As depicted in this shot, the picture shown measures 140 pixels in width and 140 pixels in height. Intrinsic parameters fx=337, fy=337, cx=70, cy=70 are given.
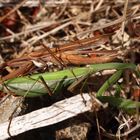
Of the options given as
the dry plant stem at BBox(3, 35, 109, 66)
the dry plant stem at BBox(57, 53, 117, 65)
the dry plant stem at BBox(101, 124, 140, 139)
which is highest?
the dry plant stem at BBox(3, 35, 109, 66)

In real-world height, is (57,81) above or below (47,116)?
above

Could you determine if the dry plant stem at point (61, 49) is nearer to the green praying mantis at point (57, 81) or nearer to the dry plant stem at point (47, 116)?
the green praying mantis at point (57, 81)

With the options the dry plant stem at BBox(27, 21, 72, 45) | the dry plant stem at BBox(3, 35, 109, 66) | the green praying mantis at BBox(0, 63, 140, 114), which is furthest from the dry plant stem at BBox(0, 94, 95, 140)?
the dry plant stem at BBox(27, 21, 72, 45)

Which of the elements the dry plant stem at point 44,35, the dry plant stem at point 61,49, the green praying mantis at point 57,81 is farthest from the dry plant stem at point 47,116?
the dry plant stem at point 44,35

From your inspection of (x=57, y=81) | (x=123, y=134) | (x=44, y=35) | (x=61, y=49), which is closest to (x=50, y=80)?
(x=57, y=81)

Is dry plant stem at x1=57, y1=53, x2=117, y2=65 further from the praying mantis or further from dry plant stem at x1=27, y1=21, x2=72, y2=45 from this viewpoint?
dry plant stem at x1=27, y1=21, x2=72, y2=45

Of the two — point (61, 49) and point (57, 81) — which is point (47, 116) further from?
point (61, 49)

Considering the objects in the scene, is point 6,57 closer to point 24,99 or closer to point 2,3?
point 2,3

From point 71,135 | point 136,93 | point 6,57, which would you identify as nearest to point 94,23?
point 6,57

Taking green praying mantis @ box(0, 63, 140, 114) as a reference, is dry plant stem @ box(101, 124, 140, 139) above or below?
below

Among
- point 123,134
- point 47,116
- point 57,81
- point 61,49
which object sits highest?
point 61,49

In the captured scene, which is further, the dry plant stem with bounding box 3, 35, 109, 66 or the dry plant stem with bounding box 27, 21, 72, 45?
the dry plant stem with bounding box 27, 21, 72, 45

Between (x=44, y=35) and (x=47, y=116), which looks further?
(x=44, y=35)
